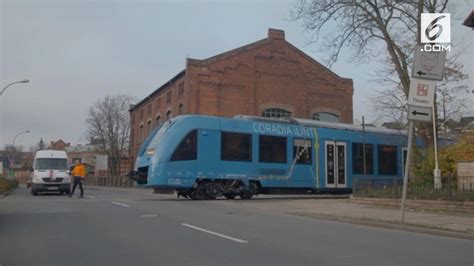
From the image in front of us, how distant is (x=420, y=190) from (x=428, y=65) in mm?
6265

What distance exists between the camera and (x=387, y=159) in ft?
93.4

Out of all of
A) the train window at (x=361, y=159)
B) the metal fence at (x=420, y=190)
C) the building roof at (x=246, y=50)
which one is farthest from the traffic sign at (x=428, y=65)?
the building roof at (x=246, y=50)

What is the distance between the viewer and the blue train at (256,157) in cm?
2188

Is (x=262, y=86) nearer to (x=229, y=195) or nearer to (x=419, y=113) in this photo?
(x=229, y=195)

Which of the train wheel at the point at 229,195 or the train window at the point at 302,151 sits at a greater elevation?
the train window at the point at 302,151

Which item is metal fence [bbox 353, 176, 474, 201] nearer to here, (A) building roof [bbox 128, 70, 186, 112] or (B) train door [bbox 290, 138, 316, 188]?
(B) train door [bbox 290, 138, 316, 188]

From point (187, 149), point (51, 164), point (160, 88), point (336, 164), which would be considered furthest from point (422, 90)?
point (160, 88)

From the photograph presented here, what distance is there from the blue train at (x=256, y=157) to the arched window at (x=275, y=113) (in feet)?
65.2

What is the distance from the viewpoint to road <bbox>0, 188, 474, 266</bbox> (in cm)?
819

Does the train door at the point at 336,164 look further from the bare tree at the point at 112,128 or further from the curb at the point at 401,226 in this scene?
the bare tree at the point at 112,128

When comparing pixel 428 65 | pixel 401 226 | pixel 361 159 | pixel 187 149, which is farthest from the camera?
pixel 361 159

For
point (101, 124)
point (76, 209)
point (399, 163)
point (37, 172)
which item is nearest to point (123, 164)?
point (101, 124)

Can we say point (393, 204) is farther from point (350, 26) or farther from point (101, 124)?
point (101, 124)

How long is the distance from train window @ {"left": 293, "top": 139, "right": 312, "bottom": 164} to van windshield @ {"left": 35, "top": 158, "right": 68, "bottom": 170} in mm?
13183
